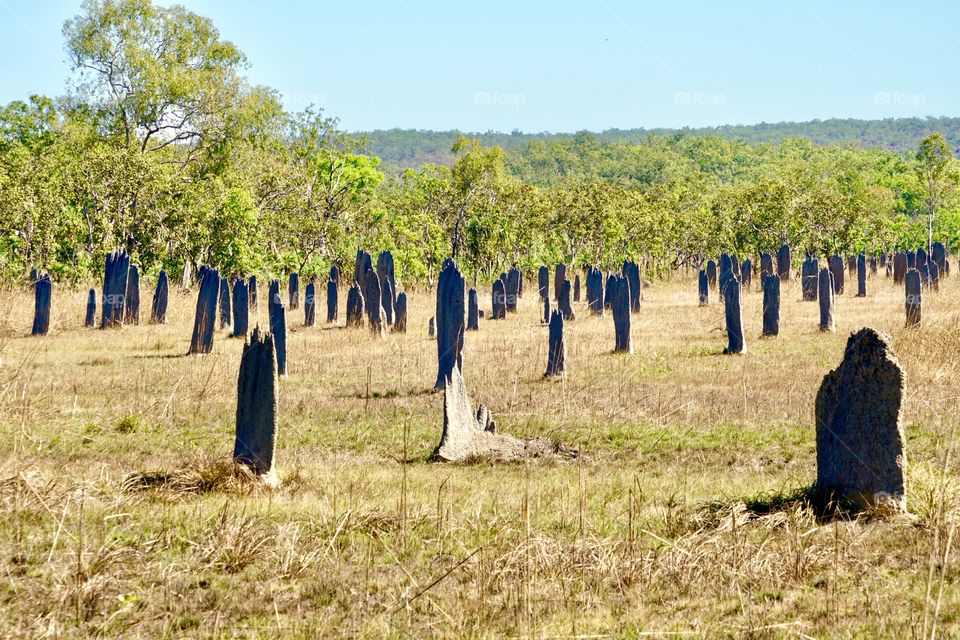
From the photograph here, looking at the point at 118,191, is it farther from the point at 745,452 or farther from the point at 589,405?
the point at 745,452

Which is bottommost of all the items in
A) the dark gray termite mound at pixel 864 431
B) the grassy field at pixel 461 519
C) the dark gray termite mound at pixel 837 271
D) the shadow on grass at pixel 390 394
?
the grassy field at pixel 461 519

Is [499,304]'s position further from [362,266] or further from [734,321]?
[734,321]

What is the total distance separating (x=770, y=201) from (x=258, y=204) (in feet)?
75.0

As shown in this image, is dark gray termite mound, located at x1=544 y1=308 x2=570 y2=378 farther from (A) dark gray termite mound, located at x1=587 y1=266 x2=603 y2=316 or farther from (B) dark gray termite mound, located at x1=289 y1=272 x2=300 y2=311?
(B) dark gray termite mound, located at x1=289 y1=272 x2=300 y2=311

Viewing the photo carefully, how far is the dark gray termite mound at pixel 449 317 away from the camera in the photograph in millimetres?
13641

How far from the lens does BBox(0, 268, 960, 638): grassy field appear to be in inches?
210

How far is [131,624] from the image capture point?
5.18 meters

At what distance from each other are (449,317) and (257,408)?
587 cm

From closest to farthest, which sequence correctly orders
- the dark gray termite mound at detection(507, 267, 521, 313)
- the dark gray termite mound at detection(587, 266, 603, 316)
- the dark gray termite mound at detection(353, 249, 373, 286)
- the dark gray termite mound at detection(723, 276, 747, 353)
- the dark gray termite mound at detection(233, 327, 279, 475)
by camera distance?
the dark gray termite mound at detection(233, 327, 279, 475) → the dark gray termite mound at detection(723, 276, 747, 353) → the dark gray termite mound at detection(353, 249, 373, 286) → the dark gray termite mound at detection(587, 266, 603, 316) → the dark gray termite mound at detection(507, 267, 521, 313)

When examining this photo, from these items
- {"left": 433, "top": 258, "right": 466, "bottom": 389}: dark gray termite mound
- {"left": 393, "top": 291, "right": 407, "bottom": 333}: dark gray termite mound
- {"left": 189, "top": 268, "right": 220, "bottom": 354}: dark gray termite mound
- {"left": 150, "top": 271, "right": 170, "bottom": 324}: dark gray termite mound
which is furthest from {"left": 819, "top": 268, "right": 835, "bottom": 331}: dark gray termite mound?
{"left": 150, "top": 271, "right": 170, "bottom": 324}: dark gray termite mound

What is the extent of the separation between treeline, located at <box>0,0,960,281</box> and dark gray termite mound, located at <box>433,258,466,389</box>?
16024mm

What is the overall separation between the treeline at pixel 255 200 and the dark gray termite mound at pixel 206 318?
448 inches

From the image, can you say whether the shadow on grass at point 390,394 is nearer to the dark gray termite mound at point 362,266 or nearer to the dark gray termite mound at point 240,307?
the dark gray termite mound at point 240,307

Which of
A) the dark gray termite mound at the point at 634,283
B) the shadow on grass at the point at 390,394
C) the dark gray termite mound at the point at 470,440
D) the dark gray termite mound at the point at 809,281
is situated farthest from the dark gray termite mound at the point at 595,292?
the dark gray termite mound at the point at 470,440
